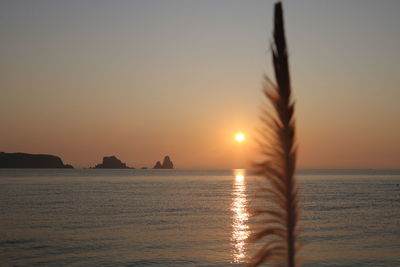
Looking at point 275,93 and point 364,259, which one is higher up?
point 275,93

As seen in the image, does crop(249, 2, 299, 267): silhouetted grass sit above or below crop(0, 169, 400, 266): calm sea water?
above

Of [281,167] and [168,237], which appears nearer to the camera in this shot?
[281,167]

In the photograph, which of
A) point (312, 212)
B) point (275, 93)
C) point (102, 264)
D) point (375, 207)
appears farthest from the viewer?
point (375, 207)

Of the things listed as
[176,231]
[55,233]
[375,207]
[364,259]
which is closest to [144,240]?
[176,231]

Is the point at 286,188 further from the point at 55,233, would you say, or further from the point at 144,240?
the point at 55,233

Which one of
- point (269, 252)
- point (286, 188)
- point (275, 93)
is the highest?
point (275, 93)

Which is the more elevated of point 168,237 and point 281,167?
point 281,167

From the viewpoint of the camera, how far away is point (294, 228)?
189 cm

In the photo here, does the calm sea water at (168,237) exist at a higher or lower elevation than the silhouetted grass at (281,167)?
lower

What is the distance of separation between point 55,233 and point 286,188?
34846 millimetres

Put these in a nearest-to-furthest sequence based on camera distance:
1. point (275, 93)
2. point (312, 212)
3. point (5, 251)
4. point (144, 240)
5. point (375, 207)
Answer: point (275, 93) < point (5, 251) < point (144, 240) < point (312, 212) < point (375, 207)

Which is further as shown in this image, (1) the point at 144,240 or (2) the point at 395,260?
(1) the point at 144,240

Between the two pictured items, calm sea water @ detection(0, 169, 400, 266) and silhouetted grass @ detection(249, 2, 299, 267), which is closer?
silhouetted grass @ detection(249, 2, 299, 267)

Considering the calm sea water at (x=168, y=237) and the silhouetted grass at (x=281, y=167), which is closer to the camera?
the silhouetted grass at (x=281, y=167)
